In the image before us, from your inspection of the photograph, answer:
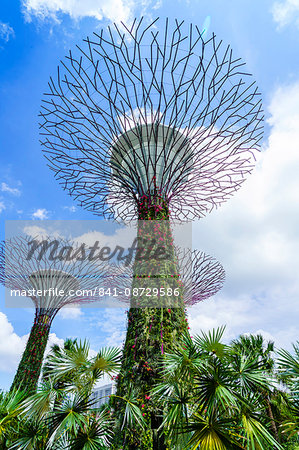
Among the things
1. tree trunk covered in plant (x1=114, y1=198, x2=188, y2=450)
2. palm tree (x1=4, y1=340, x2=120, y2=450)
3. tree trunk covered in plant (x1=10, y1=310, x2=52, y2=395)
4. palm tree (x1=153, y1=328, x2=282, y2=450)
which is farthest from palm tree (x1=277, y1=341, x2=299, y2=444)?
Answer: tree trunk covered in plant (x1=10, y1=310, x2=52, y2=395)

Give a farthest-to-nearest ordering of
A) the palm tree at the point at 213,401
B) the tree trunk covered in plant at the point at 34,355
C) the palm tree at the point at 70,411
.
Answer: the tree trunk covered in plant at the point at 34,355 → the palm tree at the point at 70,411 → the palm tree at the point at 213,401

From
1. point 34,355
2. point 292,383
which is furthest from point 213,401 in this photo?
point 34,355

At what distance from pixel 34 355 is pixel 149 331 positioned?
7.89m

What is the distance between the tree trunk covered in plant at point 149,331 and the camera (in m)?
4.23

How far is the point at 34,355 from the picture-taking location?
11016 millimetres

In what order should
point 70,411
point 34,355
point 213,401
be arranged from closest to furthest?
1. point 213,401
2. point 70,411
3. point 34,355

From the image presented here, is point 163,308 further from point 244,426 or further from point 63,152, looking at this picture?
point 63,152

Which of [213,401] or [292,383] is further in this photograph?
[292,383]

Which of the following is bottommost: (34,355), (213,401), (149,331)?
(34,355)

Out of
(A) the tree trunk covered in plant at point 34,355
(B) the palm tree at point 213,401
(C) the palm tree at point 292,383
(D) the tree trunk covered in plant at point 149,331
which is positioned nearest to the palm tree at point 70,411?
(D) the tree trunk covered in plant at point 149,331

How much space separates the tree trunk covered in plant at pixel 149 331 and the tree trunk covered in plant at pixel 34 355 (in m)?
6.81

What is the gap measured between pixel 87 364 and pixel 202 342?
1926mm

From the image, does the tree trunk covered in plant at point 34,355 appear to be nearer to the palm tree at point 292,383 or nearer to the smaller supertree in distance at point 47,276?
the smaller supertree in distance at point 47,276

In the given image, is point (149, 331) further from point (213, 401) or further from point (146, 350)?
point (213, 401)
